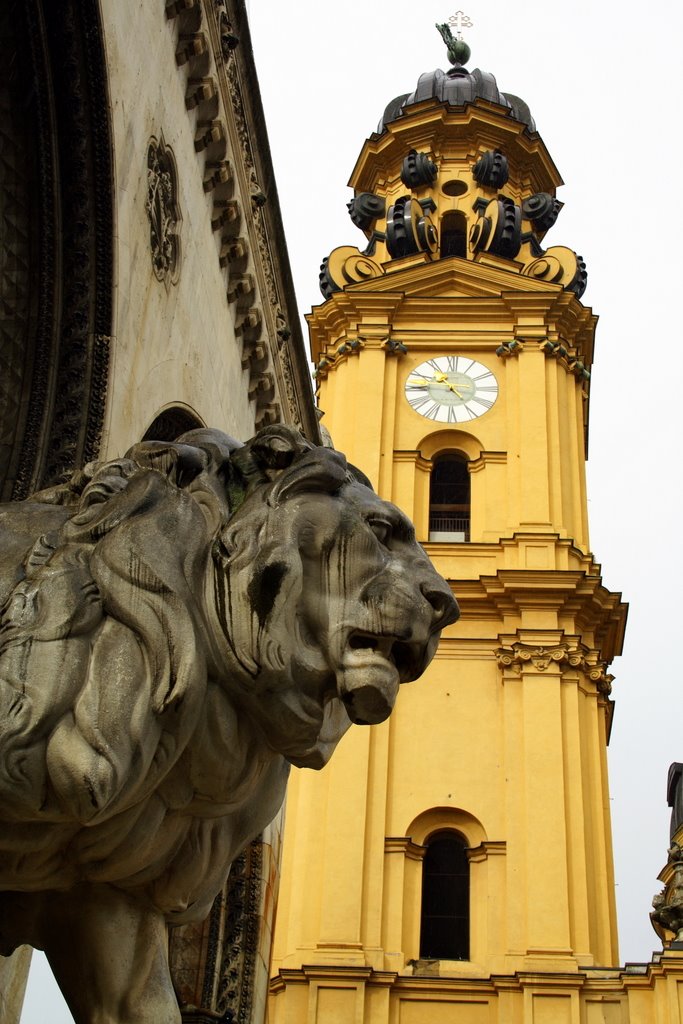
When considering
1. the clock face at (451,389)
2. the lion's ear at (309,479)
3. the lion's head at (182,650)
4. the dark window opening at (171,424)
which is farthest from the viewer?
the clock face at (451,389)

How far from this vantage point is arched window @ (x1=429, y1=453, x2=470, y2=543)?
1236 inches

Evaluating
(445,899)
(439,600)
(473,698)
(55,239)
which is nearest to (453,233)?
Answer: (473,698)

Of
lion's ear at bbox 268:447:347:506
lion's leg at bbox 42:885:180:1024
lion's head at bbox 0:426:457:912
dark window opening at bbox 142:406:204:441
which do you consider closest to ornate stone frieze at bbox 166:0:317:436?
dark window opening at bbox 142:406:204:441

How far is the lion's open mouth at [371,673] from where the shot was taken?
11.7 ft

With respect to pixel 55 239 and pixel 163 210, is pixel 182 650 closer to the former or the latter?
pixel 55 239

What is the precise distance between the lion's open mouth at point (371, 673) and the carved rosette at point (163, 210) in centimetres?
623

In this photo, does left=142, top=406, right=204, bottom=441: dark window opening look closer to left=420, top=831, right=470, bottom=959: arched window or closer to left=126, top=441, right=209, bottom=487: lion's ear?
left=126, top=441, right=209, bottom=487: lion's ear

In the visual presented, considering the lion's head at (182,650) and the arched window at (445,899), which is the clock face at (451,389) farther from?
the lion's head at (182,650)

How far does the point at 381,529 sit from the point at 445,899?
79.6ft

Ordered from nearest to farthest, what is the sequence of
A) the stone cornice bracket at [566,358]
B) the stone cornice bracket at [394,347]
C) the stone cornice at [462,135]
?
the stone cornice bracket at [566,358] → the stone cornice bracket at [394,347] → the stone cornice at [462,135]

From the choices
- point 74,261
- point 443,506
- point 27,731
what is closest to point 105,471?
point 27,731

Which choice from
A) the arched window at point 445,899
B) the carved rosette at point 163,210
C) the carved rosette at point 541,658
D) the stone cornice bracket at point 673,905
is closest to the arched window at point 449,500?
the carved rosette at point 541,658

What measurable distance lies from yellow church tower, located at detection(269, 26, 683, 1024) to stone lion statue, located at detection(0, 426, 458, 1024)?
870 inches

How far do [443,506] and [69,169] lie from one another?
78.7ft
